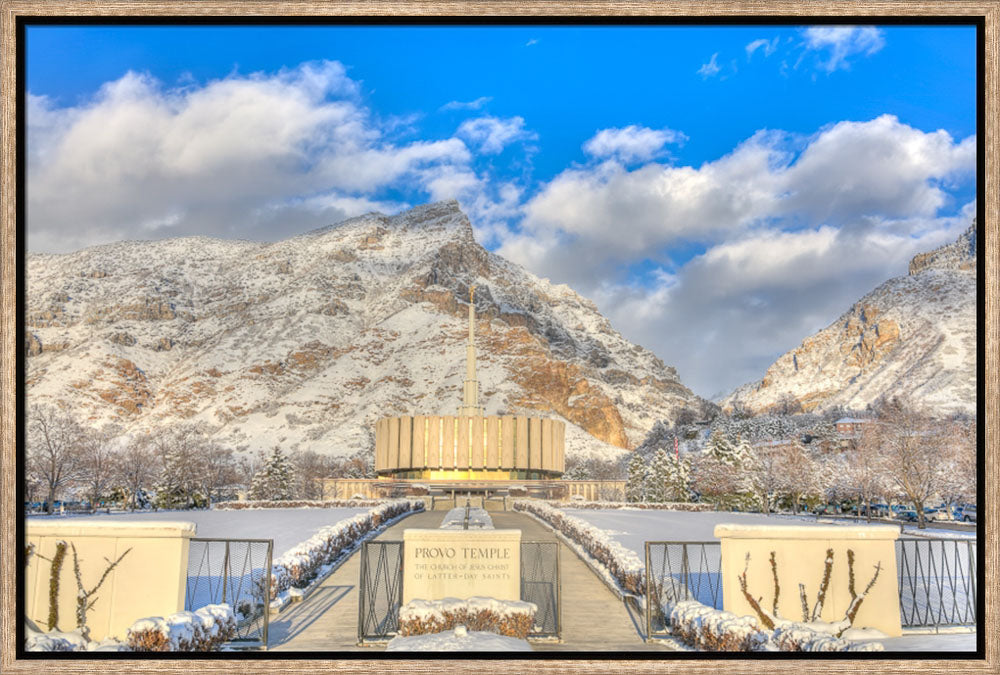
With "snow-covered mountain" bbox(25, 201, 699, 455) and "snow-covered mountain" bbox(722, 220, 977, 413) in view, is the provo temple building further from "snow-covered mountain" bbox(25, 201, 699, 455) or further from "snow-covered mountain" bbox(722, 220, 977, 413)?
"snow-covered mountain" bbox(25, 201, 699, 455)

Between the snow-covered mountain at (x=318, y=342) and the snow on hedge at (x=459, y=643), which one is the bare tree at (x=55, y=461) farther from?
the snow-covered mountain at (x=318, y=342)

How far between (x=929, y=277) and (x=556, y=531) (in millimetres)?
100941

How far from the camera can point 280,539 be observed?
60.3ft

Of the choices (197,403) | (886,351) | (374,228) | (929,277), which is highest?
(374,228)

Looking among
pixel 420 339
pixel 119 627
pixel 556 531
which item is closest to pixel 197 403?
pixel 420 339

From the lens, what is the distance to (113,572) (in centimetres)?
687

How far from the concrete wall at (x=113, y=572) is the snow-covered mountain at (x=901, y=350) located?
51996mm

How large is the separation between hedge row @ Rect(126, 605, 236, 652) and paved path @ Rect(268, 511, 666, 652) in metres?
0.91

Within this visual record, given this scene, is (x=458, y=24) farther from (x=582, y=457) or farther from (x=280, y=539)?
(x=582, y=457)

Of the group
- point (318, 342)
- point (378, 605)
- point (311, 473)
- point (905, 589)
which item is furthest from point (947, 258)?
point (378, 605)

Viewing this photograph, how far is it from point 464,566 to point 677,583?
4627mm

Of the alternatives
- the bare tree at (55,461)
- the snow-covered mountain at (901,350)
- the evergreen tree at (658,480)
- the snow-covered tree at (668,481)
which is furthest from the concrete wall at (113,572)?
the snow-covered mountain at (901,350)

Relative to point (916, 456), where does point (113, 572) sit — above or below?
below

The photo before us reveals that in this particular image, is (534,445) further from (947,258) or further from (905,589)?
(947,258)
